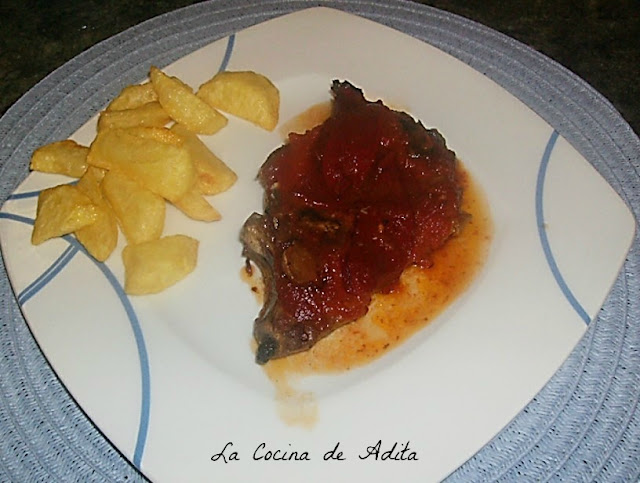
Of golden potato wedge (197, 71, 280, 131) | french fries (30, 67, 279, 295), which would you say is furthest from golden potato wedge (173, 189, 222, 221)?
golden potato wedge (197, 71, 280, 131)

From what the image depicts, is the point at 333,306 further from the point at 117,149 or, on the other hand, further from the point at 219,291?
the point at 117,149

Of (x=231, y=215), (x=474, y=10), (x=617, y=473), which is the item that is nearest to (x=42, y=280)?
(x=231, y=215)

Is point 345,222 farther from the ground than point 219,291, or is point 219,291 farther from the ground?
point 345,222

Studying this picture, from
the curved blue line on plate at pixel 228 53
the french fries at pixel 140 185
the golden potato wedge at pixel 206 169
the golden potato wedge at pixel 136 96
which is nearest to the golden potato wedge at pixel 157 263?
the french fries at pixel 140 185

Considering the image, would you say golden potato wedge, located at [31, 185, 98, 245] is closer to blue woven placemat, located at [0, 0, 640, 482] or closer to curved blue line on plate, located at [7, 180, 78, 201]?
curved blue line on plate, located at [7, 180, 78, 201]

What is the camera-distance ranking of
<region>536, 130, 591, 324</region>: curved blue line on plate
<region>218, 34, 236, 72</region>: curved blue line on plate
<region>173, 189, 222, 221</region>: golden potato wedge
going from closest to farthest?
<region>536, 130, 591, 324</region>: curved blue line on plate < <region>173, 189, 222, 221</region>: golden potato wedge < <region>218, 34, 236, 72</region>: curved blue line on plate
